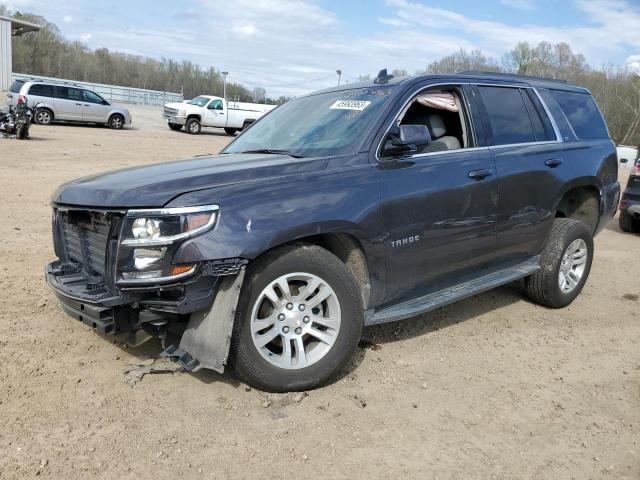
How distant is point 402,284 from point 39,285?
10.7 feet

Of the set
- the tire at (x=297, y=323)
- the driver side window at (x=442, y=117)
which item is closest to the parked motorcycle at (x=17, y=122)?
the driver side window at (x=442, y=117)

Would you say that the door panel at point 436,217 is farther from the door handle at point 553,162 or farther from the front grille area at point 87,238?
the front grille area at point 87,238

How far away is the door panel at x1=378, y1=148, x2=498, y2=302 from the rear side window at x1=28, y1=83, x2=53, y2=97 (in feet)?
80.0

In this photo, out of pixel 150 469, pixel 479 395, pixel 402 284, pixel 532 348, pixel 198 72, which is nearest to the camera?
pixel 150 469

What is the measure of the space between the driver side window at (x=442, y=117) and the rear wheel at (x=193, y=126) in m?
27.2

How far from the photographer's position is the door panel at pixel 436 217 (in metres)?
3.79

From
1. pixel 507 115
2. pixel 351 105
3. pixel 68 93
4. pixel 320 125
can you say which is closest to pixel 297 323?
pixel 320 125

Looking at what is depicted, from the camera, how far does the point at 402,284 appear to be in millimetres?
3941

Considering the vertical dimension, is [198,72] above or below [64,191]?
above

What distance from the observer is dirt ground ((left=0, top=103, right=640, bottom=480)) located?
9.37 feet

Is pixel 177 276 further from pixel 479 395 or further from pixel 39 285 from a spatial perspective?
pixel 39 285

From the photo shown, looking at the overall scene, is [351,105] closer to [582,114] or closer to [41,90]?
[582,114]

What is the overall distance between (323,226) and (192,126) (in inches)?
1119

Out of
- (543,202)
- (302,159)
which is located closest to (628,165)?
(543,202)
